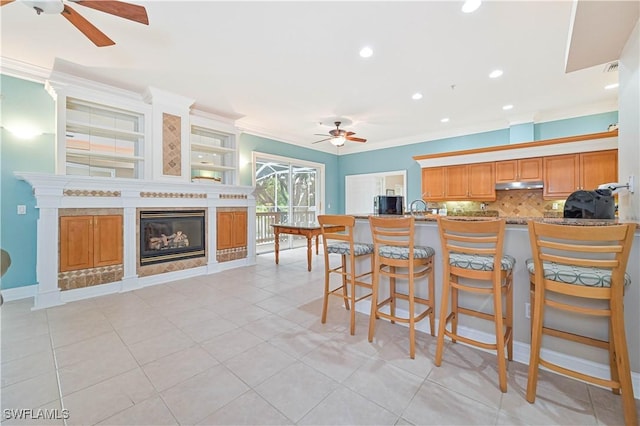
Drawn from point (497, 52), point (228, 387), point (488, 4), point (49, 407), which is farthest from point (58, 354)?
point (497, 52)

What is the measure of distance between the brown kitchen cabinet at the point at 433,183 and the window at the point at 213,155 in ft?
13.3

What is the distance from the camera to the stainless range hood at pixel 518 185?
16.0 feet

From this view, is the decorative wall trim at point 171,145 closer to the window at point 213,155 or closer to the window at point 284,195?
the window at point 213,155

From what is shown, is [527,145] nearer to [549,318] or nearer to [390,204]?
[390,204]

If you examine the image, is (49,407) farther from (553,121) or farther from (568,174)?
(553,121)

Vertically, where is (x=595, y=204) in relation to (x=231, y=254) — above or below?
above

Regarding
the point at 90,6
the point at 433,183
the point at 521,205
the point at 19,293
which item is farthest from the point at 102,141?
the point at 521,205

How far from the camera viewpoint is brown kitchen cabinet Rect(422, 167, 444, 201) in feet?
19.0

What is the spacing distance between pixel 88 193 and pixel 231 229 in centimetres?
210

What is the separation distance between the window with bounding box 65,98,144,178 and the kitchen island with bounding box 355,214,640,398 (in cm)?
Result: 416

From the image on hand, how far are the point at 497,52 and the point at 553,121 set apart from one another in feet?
10.0

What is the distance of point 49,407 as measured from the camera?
1.55 meters

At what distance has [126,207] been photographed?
373 centimetres

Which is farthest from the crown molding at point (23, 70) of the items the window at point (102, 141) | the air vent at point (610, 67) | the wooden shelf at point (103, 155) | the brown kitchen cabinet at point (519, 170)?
the brown kitchen cabinet at point (519, 170)
